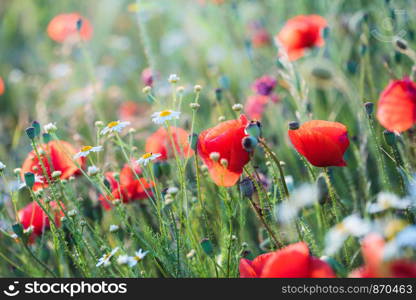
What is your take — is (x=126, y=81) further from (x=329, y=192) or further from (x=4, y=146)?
(x=329, y=192)

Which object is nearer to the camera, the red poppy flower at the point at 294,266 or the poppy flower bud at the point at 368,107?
the red poppy flower at the point at 294,266

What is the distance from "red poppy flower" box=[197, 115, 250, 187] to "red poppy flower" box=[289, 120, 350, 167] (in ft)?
0.28

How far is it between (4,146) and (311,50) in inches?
43.9

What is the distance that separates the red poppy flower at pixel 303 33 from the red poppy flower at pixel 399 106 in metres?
0.63

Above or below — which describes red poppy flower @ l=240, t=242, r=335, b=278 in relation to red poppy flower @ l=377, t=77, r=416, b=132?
below

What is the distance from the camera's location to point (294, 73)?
3.80 feet

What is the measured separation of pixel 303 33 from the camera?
5.17 ft

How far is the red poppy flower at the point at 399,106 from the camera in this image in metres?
0.93

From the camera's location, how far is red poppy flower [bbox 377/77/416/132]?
93 cm

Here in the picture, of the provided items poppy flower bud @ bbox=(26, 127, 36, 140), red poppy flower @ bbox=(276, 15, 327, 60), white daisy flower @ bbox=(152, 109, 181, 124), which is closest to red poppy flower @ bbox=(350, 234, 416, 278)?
white daisy flower @ bbox=(152, 109, 181, 124)

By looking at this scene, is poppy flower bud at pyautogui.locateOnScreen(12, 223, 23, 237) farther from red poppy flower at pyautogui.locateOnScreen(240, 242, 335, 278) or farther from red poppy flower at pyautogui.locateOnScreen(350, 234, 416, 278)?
red poppy flower at pyautogui.locateOnScreen(350, 234, 416, 278)

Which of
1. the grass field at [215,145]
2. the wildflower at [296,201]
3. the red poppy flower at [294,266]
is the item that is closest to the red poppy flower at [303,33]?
the grass field at [215,145]

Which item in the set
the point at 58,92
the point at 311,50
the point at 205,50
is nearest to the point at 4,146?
the point at 58,92

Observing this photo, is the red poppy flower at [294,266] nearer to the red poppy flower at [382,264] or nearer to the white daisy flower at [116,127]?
the red poppy flower at [382,264]
